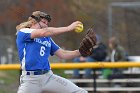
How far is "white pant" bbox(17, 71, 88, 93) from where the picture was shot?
26.7 ft

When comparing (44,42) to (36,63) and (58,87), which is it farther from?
(58,87)

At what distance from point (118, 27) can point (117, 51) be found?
1016 cm

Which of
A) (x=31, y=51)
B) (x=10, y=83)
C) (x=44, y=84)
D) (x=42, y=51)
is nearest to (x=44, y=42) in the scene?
(x=42, y=51)

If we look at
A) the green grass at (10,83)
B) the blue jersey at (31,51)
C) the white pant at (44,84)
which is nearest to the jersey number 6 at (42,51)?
the blue jersey at (31,51)

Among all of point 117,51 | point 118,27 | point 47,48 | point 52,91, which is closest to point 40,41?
point 47,48

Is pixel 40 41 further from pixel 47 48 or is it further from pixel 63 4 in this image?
pixel 63 4

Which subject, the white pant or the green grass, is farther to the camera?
the green grass

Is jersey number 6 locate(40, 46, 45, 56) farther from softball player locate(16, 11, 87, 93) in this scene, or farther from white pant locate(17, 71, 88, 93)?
white pant locate(17, 71, 88, 93)

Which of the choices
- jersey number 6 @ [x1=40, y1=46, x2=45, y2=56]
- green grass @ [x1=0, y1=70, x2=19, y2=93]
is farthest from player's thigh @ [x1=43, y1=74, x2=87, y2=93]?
green grass @ [x1=0, y1=70, x2=19, y2=93]

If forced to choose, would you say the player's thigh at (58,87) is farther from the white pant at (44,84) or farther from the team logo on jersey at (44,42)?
the team logo on jersey at (44,42)

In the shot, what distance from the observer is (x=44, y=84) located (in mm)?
8172

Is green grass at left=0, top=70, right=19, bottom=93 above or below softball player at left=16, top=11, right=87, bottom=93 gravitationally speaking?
below

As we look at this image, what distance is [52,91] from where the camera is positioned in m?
8.22

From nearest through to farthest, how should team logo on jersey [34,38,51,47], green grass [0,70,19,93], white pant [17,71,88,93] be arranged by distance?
white pant [17,71,88,93]
team logo on jersey [34,38,51,47]
green grass [0,70,19,93]
